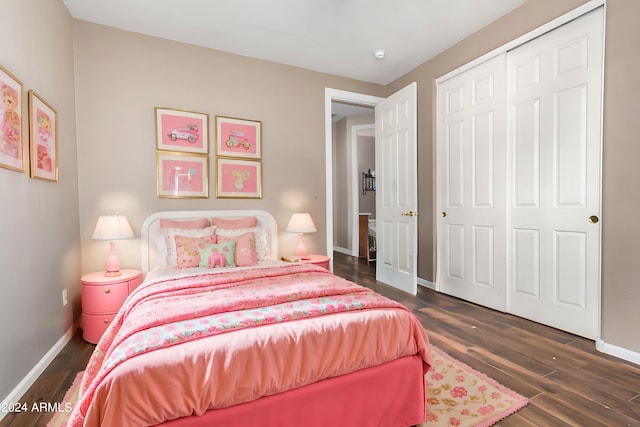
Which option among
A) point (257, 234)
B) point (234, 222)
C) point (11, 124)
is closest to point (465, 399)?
point (257, 234)

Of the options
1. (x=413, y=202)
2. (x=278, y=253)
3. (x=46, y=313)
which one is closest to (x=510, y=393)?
(x=413, y=202)

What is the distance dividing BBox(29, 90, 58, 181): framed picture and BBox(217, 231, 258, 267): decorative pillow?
4.42 ft

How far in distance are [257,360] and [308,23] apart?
9.85 ft

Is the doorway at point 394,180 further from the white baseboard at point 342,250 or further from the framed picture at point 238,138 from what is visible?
the white baseboard at point 342,250

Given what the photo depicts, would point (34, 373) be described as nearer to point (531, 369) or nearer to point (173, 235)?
point (173, 235)

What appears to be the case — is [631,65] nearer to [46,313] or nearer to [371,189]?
[46,313]

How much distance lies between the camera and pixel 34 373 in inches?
78.8

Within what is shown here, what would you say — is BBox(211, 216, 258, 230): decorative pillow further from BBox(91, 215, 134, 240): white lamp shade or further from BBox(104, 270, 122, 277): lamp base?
BBox(104, 270, 122, 277): lamp base

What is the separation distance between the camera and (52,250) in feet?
7.72

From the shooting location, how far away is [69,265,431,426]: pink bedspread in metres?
1.13

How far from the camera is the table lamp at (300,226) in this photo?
3557 mm

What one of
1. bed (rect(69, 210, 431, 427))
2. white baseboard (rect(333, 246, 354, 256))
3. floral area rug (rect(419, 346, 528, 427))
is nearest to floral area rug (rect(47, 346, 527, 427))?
floral area rug (rect(419, 346, 528, 427))

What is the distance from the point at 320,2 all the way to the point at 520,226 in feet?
8.91

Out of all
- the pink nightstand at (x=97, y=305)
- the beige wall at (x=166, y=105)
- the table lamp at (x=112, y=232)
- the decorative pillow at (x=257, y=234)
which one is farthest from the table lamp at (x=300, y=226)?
the pink nightstand at (x=97, y=305)
